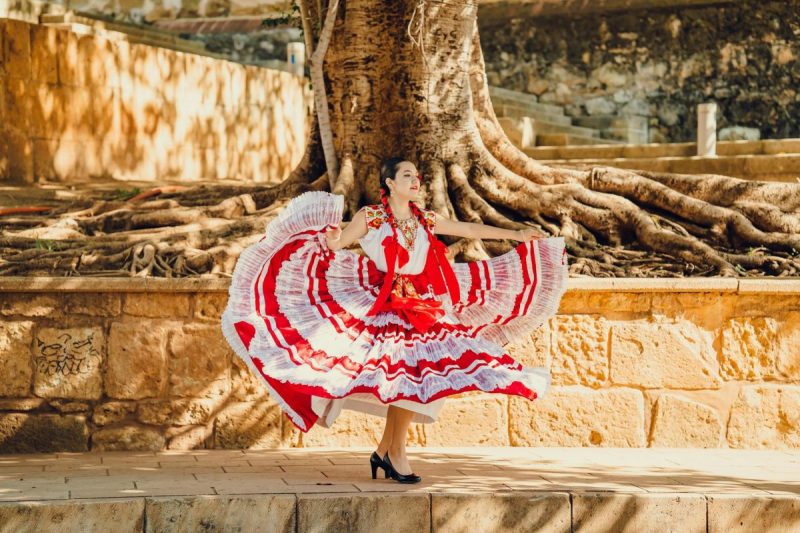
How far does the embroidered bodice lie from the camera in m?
6.83

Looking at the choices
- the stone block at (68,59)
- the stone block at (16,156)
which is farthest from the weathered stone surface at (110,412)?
the stone block at (68,59)

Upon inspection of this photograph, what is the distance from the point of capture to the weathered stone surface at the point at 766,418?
8.48m

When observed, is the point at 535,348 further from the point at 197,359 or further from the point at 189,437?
the point at 189,437

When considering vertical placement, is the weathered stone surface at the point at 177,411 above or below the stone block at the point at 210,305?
below

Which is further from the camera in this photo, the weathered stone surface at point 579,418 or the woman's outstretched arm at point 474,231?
the weathered stone surface at point 579,418

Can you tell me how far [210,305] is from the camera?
8062 mm

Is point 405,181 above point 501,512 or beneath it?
above

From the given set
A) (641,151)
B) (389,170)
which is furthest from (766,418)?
(641,151)

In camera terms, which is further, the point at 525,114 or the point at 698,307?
the point at 525,114

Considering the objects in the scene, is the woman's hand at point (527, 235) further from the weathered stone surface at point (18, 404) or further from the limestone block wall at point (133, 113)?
the limestone block wall at point (133, 113)

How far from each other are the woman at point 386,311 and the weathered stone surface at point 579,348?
47.9 inches

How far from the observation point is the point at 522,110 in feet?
57.5

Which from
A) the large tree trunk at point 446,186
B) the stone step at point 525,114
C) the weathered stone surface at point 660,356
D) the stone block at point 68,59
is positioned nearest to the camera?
the weathered stone surface at point 660,356

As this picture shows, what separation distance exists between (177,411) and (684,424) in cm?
→ 321
